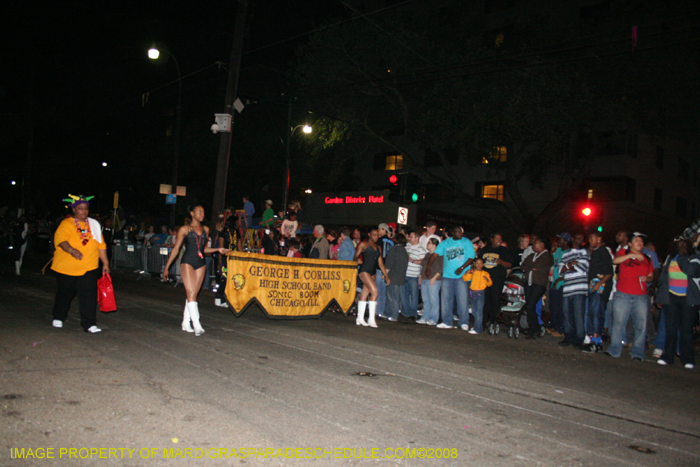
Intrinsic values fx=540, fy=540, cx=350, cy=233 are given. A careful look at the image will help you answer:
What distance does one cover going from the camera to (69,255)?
773cm

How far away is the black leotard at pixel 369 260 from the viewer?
10.6m

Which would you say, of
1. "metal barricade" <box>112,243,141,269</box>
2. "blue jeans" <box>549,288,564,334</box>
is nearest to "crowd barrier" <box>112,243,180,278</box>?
"metal barricade" <box>112,243,141,269</box>

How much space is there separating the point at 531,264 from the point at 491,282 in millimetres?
831

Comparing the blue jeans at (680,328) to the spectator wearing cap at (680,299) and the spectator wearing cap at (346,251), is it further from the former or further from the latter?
the spectator wearing cap at (346,251)

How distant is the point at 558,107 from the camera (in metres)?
22.6

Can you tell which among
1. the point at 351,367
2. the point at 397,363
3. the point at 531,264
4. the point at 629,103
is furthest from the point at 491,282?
the point at 629,103

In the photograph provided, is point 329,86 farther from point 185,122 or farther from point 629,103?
point 185,122

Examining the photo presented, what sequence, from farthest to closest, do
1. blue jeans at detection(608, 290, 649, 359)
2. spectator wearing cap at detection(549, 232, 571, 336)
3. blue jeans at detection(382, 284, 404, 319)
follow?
blue jeans at detection(382, 284, 404, 319), spectator wearing cap at detection(549, 232, 571, 336), blue jeans at detection(608, 290, 649, 359)

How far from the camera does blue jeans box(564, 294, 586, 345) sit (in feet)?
29.8

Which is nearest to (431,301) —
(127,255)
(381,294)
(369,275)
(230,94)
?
(381,294)

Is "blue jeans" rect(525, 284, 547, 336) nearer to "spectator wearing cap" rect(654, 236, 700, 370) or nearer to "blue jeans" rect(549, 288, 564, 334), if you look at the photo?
"blue jeans" rect(549, 288, 564, 334)

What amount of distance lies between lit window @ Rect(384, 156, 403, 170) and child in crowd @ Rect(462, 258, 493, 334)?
33246 mm

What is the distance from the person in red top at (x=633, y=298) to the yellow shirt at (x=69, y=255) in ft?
26.4

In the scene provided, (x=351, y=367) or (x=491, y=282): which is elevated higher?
(x=491, y=282)
